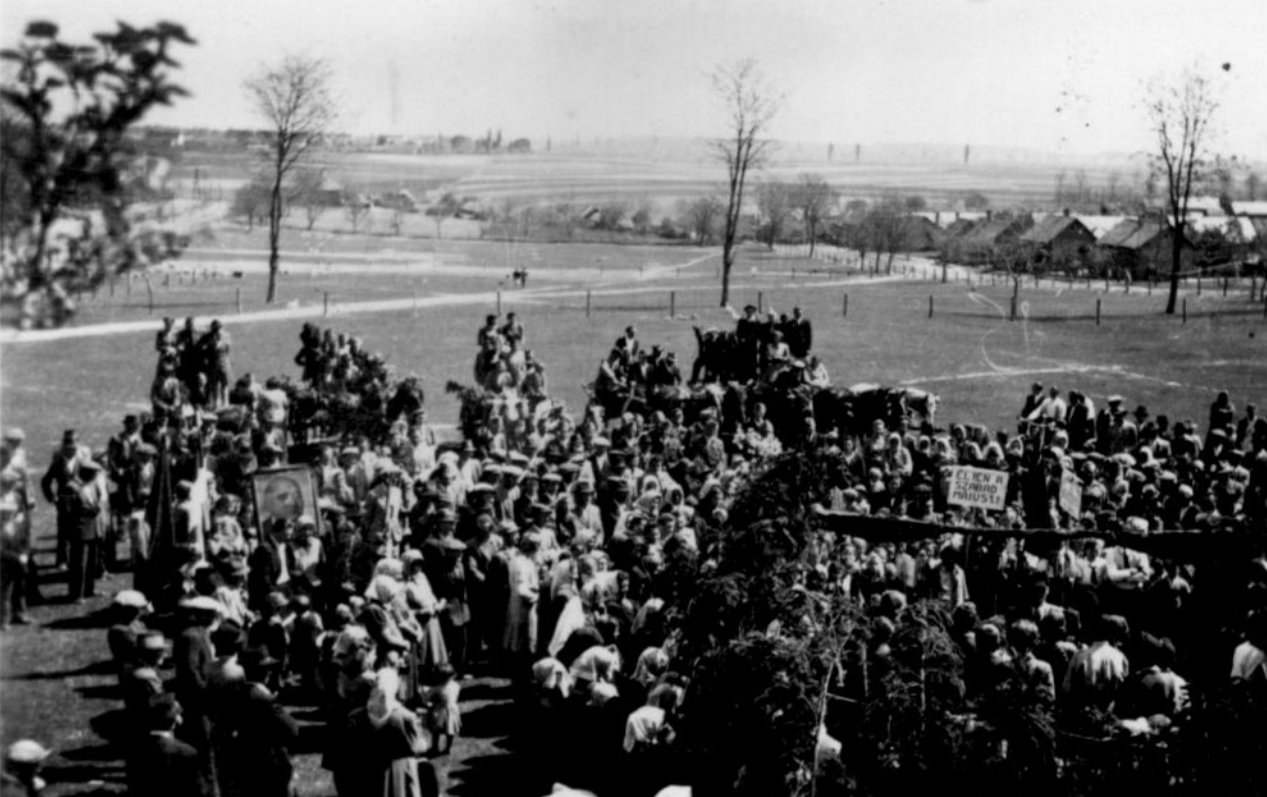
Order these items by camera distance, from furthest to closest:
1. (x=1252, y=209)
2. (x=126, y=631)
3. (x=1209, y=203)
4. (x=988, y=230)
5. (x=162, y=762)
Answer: (x=988, y=230)
(x=1252, y=209)
(x=1209, y=203)
(x=126, y=631)
(x=162, y=762)

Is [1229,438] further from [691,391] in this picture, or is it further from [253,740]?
[253,740]

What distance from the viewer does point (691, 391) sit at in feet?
78.8

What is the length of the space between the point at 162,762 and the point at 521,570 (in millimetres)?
5179

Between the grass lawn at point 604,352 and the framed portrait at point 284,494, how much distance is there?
2215 mm

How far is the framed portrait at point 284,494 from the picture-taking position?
1445 centimetres

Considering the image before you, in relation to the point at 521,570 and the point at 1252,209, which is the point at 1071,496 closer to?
the point at 521,570

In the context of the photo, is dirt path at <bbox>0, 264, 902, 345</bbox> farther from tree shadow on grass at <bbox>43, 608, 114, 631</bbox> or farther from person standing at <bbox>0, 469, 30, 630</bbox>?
tree shadow on grass at <bbox>43, 608, 114, 631</bbox>

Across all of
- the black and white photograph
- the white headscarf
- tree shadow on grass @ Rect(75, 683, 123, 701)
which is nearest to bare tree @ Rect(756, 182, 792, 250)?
the black and white photograph

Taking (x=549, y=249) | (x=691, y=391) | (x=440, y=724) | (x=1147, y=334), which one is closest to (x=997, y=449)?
(x=691, y=391)

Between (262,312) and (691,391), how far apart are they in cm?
2406

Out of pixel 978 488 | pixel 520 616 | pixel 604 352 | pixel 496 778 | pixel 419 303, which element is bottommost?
pixel 496 778

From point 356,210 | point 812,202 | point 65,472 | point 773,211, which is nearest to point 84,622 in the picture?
point 65,472

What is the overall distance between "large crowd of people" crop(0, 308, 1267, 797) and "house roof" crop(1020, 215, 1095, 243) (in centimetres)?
5903

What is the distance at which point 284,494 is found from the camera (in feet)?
47.8
